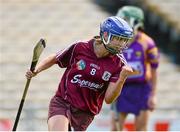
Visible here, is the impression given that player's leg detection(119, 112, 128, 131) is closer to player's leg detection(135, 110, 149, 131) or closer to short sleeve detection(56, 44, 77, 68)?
player's leg detection(135, 110, 149, 131)

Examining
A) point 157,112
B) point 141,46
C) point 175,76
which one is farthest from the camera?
point 175,76

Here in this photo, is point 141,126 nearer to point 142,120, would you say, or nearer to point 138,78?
point 142,120

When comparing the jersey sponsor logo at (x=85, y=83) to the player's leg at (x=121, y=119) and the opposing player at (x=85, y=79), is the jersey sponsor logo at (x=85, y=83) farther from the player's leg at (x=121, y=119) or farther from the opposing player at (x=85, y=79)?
the player's leg at (x=121, y=119)

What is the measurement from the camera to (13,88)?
13852 mm

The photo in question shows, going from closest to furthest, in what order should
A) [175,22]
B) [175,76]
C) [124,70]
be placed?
[124,70] → [175,76] → [175,22]

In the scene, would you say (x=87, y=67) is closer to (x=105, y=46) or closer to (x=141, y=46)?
(x=105, y=46)

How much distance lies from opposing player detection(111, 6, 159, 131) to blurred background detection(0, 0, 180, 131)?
1.75 m

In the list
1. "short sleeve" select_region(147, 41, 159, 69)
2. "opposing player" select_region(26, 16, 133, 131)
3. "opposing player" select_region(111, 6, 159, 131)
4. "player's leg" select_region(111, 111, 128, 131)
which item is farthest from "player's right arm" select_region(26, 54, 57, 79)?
"player's leg" select_region(111, 111, 128, 131)

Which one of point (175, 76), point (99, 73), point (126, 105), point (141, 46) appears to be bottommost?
point (175, 76)

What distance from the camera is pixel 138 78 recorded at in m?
10.2

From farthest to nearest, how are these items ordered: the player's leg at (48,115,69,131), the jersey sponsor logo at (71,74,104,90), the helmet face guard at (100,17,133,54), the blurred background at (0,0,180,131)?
the blurred background at (0,0,180,131)
the jersey sponsor logo at (71,74,104,90)
the player's leg at (48,115,69,131)
the helmet face guard at (100,17,133,54)

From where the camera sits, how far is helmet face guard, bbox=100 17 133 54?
23.0 feet

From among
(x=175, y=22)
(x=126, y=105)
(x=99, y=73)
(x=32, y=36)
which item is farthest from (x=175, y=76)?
(x=99, y=73)

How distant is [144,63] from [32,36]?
229 inches
